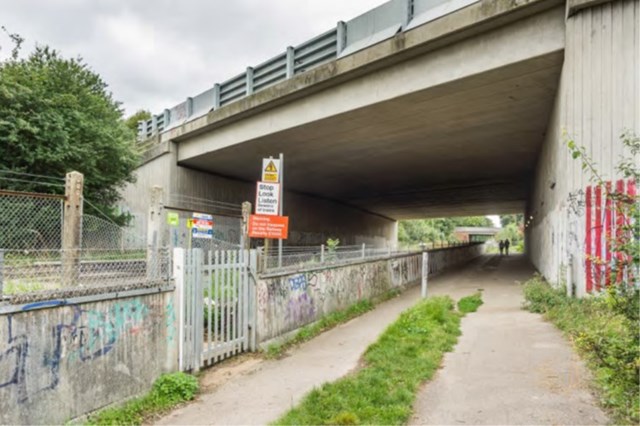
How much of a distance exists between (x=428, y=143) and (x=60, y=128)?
13.1 meters

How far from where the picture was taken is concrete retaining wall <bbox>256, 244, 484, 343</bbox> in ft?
27.0

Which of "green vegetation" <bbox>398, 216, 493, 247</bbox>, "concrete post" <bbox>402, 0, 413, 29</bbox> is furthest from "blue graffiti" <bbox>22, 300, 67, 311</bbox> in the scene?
"green vegetation" <bbox>398, 216, 493, 247</bbox>

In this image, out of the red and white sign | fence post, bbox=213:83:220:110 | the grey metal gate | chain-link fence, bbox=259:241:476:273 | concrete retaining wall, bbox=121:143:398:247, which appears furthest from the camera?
concrete retaining wall, bbox=121:143:398:247

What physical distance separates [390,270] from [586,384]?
10.8 metres

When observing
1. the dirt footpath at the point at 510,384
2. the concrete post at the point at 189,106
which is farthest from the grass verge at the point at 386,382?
the concrete post at the point at 189,106

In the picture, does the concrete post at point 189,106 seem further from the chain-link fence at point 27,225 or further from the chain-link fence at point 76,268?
the chain-link fence at point 76,268

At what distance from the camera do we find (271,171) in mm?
9516

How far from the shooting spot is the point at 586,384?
470 centimetres

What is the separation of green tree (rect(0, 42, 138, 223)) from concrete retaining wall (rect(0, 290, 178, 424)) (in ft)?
34.0

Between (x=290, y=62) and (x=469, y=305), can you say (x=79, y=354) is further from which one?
(x=290, y=62)

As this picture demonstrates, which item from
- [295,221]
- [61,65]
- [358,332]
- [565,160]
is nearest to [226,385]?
[358,332]

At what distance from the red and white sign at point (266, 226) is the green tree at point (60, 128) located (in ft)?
28.3

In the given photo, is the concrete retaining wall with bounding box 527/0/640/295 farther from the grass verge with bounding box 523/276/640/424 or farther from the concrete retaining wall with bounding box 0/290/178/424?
the concrete retaining wall with bounding box 0/290/178/424

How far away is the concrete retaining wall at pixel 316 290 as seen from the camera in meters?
8.22
